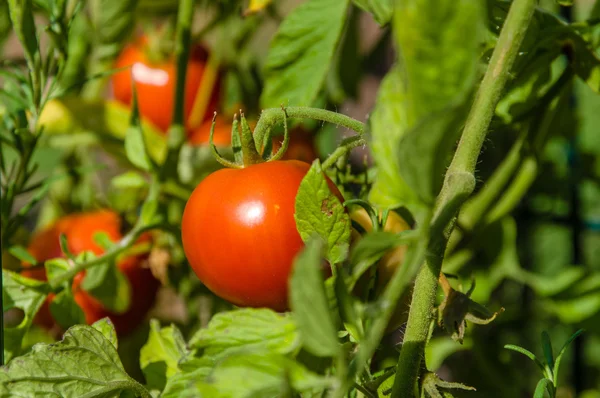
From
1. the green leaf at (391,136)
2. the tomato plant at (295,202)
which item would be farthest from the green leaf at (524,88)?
the green leaf at (391,136)

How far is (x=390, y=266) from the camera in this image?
0.43 metres

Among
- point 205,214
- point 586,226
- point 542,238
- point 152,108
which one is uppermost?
point 205,214

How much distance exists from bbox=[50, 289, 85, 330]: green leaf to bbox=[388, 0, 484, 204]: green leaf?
34 cm

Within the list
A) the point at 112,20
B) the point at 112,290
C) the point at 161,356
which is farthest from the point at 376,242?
the point at 112,20

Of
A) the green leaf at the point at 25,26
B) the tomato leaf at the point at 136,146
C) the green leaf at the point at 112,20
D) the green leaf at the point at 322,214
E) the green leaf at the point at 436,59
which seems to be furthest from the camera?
the green leaf at the point at 112,20

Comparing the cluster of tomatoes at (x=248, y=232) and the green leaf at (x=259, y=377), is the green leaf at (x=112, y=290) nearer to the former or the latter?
the cluster of tomatoes at (x=248, y=232)

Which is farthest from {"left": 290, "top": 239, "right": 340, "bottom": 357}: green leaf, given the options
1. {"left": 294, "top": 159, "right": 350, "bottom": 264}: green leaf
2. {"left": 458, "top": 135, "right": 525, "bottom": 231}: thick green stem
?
{"left": 458, "top": 135, "right": 525, "bottom": 231}: thick green stem

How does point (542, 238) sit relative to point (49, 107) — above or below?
below

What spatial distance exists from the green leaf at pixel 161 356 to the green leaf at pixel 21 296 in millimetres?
85

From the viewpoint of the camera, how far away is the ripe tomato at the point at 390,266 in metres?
0.40

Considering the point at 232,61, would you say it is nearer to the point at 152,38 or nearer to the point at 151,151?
the point at 152,38

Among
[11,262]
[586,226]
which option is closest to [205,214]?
[11,262]

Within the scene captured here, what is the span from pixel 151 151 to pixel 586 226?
58 cm

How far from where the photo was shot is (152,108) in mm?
867
